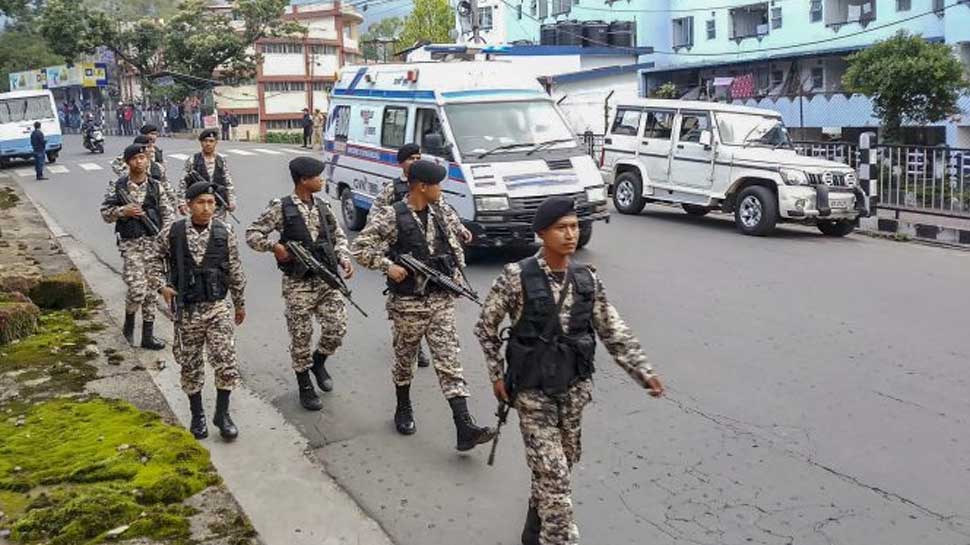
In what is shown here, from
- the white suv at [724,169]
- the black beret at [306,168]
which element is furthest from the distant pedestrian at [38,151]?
the black beret at [306,168]

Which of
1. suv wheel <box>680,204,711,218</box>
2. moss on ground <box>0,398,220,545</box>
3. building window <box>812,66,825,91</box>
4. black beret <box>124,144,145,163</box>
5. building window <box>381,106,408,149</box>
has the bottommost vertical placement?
moss on ground <box>0,398,220,545</box>

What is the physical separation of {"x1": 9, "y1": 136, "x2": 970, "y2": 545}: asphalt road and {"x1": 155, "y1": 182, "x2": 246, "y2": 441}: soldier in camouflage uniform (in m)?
0.64

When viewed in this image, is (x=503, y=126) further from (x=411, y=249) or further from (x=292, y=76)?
(x=292, y=76)

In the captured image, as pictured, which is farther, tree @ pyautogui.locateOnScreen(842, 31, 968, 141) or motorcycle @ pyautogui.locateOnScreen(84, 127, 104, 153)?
motorcycle @ pyautogui.locateOnScreen(84, 127, 104, 153)

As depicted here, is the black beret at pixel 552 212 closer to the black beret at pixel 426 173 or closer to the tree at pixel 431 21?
the black beret at pixel 426 173

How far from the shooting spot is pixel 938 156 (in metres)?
13.1

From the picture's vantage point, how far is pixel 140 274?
7.93 meters

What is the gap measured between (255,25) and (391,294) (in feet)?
148

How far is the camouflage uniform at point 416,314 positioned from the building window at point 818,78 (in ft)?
102

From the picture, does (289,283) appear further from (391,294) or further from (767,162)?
(767,162)

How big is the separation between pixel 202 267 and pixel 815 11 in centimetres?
3328

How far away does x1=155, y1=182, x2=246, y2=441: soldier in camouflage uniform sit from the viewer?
18.3ft

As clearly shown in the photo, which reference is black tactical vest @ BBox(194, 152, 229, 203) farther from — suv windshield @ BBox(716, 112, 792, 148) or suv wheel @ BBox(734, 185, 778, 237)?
suv windshield @ BBox(716, 112, 792, 148)

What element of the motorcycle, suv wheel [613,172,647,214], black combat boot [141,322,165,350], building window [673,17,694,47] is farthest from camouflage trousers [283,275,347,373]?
building window [673,17,694,47]
